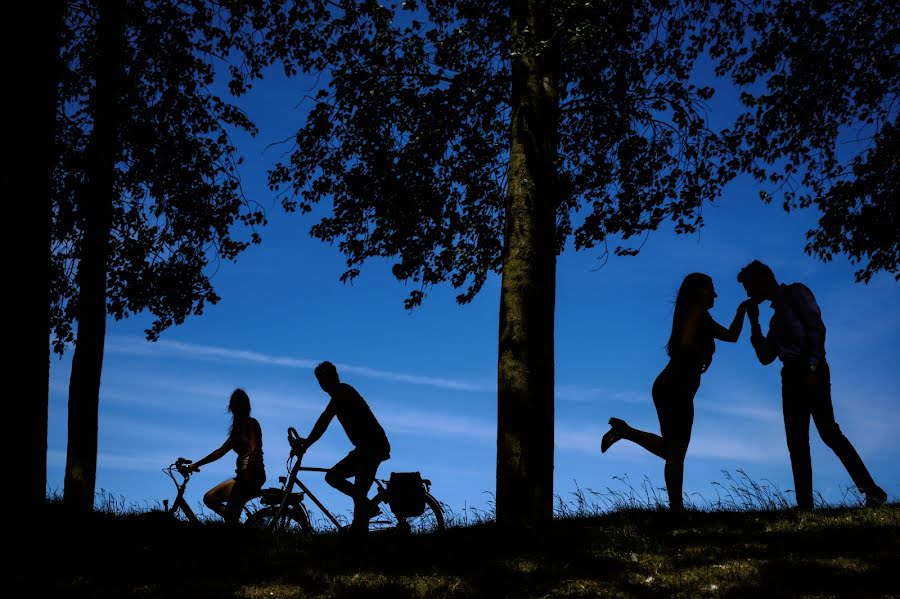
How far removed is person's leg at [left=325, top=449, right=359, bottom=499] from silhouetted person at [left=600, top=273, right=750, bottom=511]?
3765mm

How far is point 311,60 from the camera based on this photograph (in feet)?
49.3

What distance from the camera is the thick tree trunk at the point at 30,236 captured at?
25.9ft

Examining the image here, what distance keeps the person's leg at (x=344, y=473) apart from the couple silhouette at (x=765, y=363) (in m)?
3.42

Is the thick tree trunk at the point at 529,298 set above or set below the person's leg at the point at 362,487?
above

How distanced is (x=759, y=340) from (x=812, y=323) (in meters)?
0.60

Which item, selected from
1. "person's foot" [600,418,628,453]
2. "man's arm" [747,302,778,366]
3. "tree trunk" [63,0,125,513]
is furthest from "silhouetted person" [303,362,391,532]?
"man's arm" [747,302,778,366]

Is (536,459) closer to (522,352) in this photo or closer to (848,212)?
(522,352)

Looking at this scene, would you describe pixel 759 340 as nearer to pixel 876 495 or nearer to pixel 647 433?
pixel 647 433

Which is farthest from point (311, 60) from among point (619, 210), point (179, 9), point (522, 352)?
point (522, 352)

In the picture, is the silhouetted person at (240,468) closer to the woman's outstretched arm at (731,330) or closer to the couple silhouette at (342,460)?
the couple silhouette at (342,460)

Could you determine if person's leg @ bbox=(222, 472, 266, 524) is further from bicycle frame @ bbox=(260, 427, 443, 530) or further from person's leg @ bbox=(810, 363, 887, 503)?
person's leg @ bbox=(810, 363, 887, 503)

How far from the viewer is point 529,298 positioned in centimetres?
905

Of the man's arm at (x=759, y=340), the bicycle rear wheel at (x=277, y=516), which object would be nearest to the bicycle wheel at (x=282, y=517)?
the bicycle rear wheel at (x=277, y=516)

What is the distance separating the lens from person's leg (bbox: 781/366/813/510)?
859 centimetres
